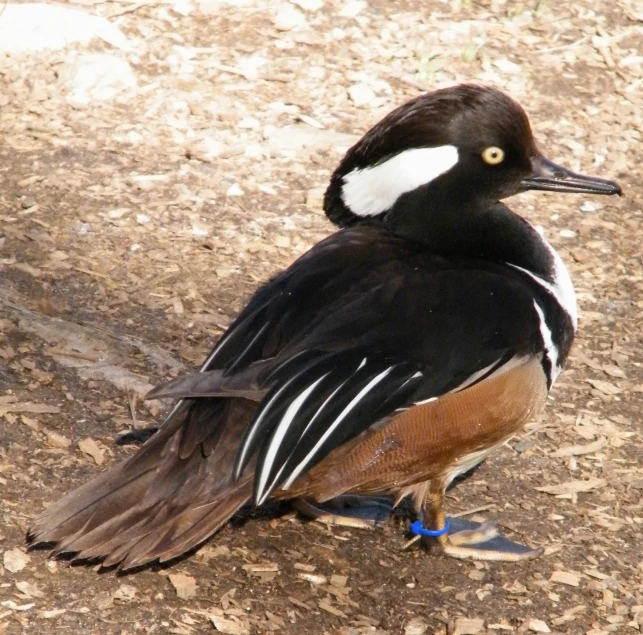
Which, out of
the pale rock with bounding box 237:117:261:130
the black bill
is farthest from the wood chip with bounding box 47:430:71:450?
the pale rock with bounding box 237:117:261:130

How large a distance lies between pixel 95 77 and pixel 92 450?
3089 millimetres

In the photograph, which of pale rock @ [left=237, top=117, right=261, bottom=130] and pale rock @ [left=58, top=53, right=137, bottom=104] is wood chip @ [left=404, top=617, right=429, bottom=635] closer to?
pale rock @ [left=237, top=117, right=261, bottom=130]

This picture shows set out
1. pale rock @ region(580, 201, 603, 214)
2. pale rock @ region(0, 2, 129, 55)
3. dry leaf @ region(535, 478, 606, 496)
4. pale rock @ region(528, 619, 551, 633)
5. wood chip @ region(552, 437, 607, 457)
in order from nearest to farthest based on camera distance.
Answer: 1. pale rock @ region(528, 619, 551, 633)
2. dry leaf @ region(535, 478, 606, 496)
3. wood chip @ region(552, 437, 607, 457)
4. pale rock @ region(580, 201, 603, 214)
5. pale rock @ region(0, 2, 129, 55)

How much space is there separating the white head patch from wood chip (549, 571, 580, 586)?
4.79 feet

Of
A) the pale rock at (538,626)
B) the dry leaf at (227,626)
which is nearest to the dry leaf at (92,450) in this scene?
the dry leaf at (227,626)

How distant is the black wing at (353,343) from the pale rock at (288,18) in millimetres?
3513

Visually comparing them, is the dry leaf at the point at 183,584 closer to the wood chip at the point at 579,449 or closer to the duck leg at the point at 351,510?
the duck leg at the point at 351,510

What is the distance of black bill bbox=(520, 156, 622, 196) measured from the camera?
4.11m

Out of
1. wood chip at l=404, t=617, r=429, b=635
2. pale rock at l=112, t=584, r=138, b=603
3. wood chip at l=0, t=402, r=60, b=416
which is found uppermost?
wood chip at l=0, t=402, r=60, b=416

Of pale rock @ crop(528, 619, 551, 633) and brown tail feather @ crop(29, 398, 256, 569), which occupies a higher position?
brown tail feather @ crop(29, 398, 256, 569)

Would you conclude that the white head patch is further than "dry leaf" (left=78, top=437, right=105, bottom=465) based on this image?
No

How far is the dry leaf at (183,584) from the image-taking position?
138 inches

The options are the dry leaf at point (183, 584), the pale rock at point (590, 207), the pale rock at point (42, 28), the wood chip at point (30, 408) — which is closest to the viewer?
the dry leaf at point (183, 584)

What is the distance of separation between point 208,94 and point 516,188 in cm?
290
